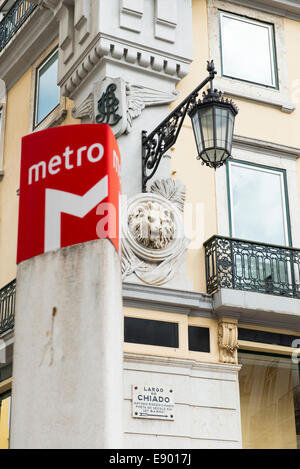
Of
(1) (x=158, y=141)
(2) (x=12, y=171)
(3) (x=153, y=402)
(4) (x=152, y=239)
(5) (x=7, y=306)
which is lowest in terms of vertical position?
(3) (x=153, y=402)

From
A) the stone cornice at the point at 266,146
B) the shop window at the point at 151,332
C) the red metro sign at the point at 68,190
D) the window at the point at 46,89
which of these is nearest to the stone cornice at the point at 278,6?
the stone cornice at the point at 266,146

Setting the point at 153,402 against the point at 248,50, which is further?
the point at 248,50

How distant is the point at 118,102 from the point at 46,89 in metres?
3.50

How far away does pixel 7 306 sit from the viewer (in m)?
13.6

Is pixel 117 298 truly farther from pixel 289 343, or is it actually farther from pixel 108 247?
pixel 289 343

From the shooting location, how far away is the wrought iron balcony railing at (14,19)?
15867 mm

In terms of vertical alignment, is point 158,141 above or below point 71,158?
above

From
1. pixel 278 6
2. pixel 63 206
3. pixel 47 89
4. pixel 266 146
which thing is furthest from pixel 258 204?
pixel 63 206

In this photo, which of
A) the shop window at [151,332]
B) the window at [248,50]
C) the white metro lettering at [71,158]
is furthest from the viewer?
the window at [248,50]

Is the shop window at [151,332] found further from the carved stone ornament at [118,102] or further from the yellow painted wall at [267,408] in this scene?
the carved stone ornament at [118,102]

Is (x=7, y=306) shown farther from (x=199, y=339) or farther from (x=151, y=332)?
(x=199, y=339)

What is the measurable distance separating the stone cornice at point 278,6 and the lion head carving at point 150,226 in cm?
486

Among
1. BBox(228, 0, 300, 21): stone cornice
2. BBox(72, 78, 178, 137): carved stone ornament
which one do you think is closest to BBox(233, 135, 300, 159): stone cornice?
BBox(72, 78, 178, 137): carved stone ornament

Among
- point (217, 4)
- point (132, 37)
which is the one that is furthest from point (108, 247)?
point (217, 4)
